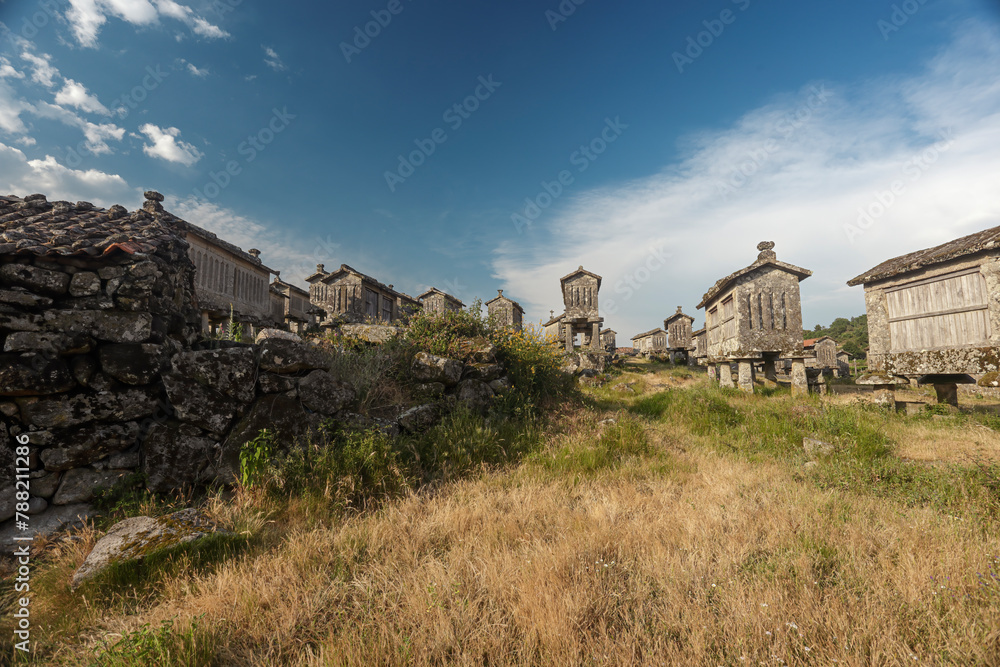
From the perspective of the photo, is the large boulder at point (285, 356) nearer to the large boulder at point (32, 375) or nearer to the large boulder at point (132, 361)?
the large boulder at point (132, 361)

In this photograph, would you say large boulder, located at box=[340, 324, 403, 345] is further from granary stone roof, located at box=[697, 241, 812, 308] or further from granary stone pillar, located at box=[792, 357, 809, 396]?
granary stone pillar, located at box=[792, 357, 809, 396]

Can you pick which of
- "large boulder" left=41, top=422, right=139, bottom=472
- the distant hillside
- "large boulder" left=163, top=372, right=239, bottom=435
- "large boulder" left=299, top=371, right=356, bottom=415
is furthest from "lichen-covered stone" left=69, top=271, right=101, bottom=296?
the distant hillside

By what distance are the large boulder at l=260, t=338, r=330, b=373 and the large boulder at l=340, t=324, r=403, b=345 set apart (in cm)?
237

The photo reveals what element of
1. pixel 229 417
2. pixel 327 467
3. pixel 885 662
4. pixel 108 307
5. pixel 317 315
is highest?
pixel 317 315

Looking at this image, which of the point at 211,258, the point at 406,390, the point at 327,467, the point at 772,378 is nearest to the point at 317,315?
the point at 211,258

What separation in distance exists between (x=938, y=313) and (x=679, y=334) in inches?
911

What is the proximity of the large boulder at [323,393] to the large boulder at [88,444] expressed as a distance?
5.56ft

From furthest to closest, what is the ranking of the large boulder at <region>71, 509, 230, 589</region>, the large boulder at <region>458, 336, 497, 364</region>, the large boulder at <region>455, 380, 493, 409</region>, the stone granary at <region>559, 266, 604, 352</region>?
the stone granary at <region>559, 266, 604, 352</region>
the large boulder at <region>458, 336, 497, 364</region>
the large boulder at <region>455, 380, 493, 409</region>
the large boulder at <region>71, 509, 230, 589</region>

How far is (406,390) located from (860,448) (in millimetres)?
7043

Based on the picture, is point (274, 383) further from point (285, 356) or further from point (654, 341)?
point (654, 341)

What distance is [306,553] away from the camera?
10.0 ft

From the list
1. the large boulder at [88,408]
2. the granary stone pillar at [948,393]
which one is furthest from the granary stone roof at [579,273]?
the large boulder at [88,408]

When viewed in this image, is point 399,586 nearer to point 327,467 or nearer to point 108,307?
point 327,467

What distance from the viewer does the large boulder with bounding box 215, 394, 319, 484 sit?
4.21 m
